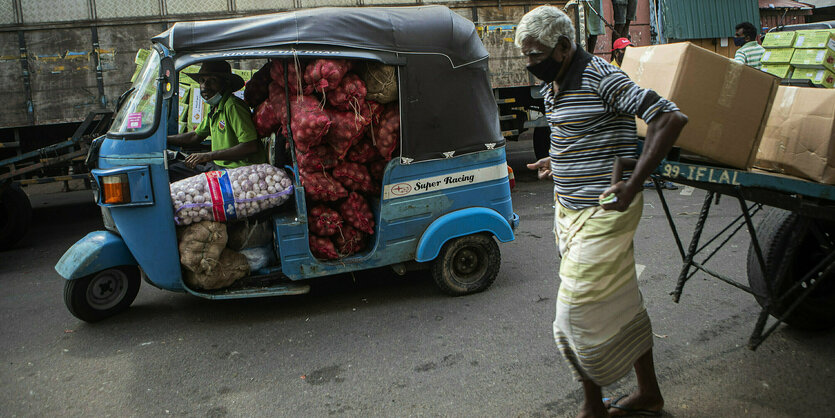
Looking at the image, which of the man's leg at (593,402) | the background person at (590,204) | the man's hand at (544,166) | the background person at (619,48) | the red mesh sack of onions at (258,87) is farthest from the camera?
the background person at (619,48)

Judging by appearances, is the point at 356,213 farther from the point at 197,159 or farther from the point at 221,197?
the point at 197,159

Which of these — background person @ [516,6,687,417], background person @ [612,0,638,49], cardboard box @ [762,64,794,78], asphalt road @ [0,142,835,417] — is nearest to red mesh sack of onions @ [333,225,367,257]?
asphalt road @ [0,142,835,417]

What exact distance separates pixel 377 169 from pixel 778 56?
25.8 ft

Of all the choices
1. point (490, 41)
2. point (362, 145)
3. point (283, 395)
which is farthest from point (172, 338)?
point (490, 41)

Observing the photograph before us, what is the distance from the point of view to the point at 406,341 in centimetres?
393

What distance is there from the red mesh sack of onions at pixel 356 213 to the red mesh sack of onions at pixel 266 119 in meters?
0.80

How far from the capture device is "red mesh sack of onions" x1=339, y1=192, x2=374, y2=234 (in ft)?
14.7

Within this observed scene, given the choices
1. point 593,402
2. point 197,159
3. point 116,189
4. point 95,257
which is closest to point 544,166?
point 593,402

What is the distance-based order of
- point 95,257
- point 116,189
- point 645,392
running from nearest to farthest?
point 645,392 < point 116,189 < point 95,257

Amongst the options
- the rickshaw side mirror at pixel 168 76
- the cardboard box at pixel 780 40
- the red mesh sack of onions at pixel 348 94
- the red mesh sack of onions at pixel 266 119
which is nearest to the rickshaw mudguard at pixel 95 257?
the rickshaw side mirror at pixel 168 76

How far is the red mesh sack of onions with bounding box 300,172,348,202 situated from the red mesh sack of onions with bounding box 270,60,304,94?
0.59m

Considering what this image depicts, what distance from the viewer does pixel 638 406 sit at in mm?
2857

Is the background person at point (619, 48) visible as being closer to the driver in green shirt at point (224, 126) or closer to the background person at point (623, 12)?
the background person at point (623, 12)

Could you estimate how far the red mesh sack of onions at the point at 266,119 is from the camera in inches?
A: 178
